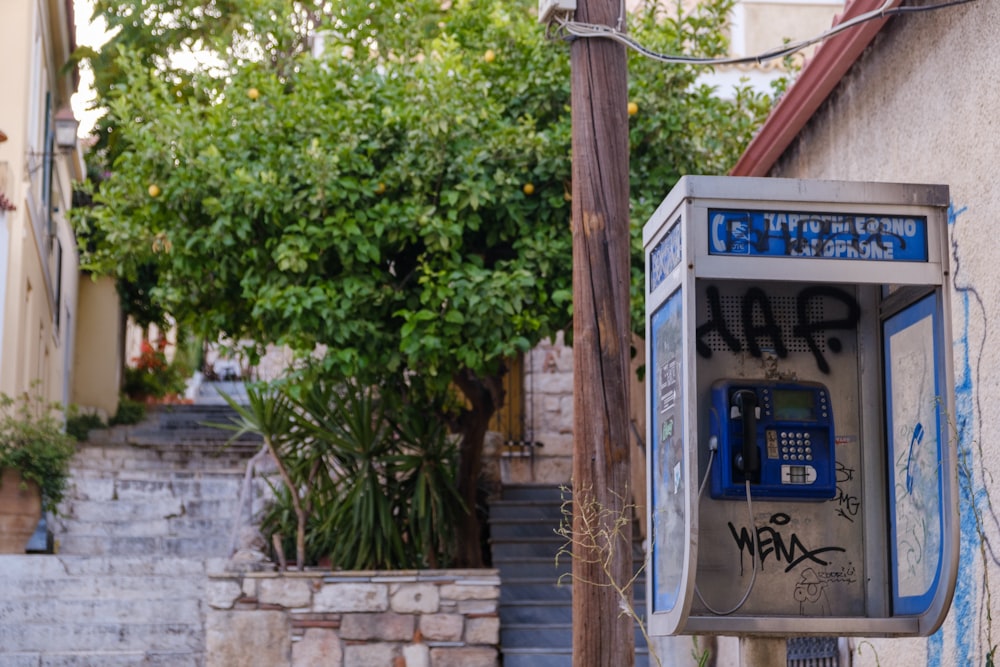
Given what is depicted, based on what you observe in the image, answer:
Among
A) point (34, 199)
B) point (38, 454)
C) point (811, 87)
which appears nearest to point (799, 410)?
point (811, 87)

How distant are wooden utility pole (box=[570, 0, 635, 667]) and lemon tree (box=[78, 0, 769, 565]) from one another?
3.55 m

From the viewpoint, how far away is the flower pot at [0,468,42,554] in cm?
1188

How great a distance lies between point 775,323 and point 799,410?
421mm

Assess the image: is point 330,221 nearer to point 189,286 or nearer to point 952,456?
point 189,286

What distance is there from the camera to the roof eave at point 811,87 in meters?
6.78

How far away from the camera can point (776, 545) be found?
583 centimetres

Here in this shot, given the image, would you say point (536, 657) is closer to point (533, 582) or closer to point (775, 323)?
point (533, 582)

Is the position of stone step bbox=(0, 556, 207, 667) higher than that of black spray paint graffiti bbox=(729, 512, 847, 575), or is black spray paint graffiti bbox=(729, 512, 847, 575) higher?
black spray paint graffiti bbox=(729, 512, 847, 575)

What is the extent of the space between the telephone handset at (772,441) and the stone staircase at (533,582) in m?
3.70

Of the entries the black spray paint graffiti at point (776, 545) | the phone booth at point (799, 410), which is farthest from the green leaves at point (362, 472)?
the black spray paint graffiti at point (776, 545)

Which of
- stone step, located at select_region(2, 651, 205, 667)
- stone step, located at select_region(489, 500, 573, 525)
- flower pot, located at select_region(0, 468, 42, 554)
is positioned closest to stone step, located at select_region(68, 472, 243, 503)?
flower pot, located at select_region(0, 468, 42, 554)

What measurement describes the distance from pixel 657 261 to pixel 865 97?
186 centimetres

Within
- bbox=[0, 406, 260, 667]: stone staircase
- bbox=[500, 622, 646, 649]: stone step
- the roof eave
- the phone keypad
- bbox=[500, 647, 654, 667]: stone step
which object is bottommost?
bbox=[500, 647, 654, 667]: stone step

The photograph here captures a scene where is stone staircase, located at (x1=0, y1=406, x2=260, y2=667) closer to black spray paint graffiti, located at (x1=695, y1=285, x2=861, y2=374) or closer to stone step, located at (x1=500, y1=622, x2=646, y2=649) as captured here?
stone step, located at (x1=500, y1=622, x2=646, y2=649)
